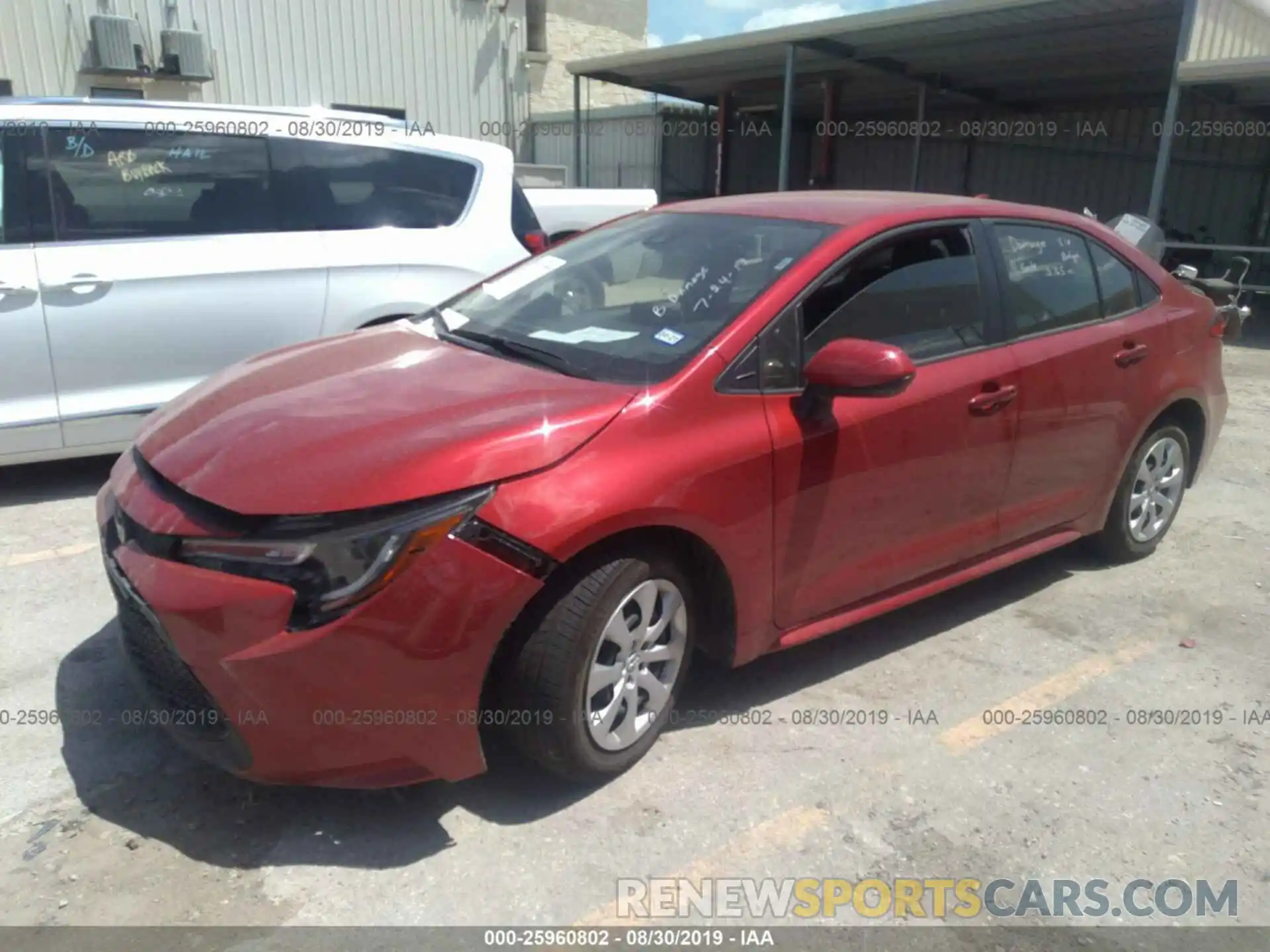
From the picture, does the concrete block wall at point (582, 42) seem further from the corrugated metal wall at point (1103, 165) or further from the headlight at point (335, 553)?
the headlight at point (335, 553)

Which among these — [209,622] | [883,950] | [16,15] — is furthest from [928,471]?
[16,15]

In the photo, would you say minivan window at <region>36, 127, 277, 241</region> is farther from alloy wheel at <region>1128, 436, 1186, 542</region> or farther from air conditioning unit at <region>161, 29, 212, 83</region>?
air conditioning unit at <region>161, 29, 212, 83</region>

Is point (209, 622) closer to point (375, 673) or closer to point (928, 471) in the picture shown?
point (375, 673)

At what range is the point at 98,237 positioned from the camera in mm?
4656

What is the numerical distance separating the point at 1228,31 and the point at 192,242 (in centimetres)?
1288

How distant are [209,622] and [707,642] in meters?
1.44

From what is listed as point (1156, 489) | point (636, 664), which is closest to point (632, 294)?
point (636, 664)

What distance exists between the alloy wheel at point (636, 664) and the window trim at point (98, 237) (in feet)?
11.3

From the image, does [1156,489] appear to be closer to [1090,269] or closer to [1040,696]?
[1090,269]

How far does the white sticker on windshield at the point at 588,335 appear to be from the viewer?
3.06 meters

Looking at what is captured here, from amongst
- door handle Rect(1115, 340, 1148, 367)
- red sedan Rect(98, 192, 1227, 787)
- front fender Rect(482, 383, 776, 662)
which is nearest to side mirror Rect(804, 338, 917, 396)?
red sedan Rect(98, 192, 1227, 787)

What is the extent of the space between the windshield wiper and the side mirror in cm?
68

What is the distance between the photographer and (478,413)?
8.53ft

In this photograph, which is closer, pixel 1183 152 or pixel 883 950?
pixel 883 950
